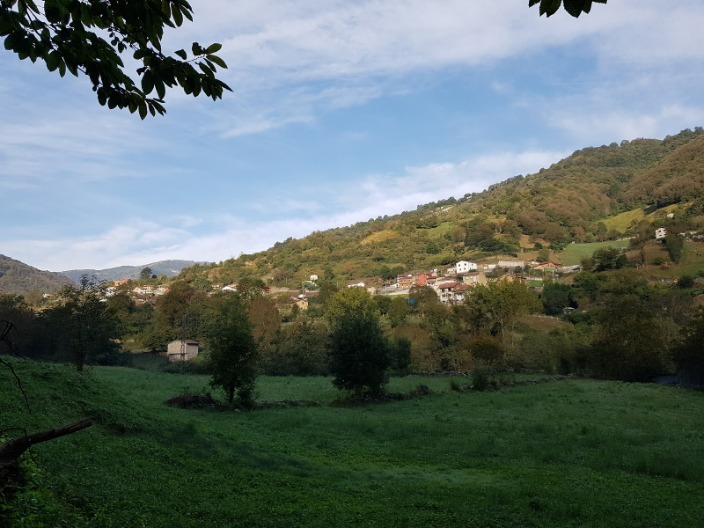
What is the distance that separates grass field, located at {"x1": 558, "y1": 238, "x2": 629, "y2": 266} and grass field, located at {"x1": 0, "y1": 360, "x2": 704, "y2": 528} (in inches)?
3789

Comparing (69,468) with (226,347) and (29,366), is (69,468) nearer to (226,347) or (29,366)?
(29,366)

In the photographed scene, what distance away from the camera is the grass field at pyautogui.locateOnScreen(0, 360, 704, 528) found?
7.71 meters

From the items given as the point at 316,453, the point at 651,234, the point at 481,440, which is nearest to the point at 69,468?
the point at 316,453

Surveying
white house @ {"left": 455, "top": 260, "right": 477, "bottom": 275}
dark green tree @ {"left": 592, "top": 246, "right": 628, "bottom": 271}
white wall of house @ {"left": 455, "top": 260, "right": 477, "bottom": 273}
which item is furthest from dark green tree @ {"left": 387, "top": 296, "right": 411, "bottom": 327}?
white wall of house @ {"left": 455, "top": 260, "right": 477, "bottom": 273}

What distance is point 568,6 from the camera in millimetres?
2686

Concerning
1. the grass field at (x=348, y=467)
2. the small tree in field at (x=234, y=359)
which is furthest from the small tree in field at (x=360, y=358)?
the grass field at (x=348, y=467)

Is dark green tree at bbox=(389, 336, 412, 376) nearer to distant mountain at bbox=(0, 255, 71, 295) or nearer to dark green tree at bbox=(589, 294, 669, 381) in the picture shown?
dark green tree at bbox=(589, 294, 669, 381)

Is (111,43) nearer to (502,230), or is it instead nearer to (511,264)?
(511,264)

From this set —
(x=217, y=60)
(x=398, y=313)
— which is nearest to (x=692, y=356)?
(x=398, y=313)

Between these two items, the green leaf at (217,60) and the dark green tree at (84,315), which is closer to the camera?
the green leaf at (217,60)

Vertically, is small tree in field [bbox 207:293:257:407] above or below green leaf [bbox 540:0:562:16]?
below

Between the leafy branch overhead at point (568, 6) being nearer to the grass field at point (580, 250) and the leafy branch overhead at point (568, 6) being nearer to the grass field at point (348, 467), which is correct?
the grass field at point (348, 467)

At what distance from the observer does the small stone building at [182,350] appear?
191 ft

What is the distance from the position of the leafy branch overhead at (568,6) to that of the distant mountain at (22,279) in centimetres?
14449
